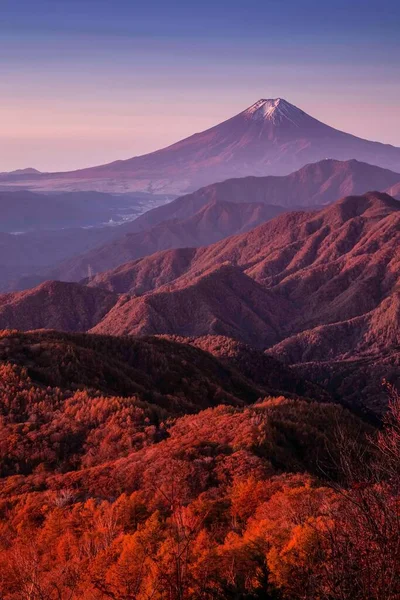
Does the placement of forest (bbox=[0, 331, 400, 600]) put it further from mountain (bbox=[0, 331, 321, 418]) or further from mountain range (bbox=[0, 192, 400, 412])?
mountain range (bbox=[0, 192, 400, 412])

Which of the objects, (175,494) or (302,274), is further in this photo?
(302,274)

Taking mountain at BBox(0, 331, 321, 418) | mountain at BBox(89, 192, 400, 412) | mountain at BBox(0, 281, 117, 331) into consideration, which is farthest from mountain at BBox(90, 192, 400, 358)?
mountain at BBox(0, 331, 321, 418)

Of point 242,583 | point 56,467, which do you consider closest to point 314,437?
point 56,467

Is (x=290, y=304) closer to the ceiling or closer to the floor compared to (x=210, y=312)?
closer to the floor

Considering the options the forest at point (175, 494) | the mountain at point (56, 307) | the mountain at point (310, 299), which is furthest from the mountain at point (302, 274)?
the forest at point (175, 494)

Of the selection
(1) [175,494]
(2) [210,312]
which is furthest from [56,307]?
(1) [175,494]

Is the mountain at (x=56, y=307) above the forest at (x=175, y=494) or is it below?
below

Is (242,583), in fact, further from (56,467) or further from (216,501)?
(56,467)

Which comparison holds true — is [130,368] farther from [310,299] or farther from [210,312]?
[310,299]

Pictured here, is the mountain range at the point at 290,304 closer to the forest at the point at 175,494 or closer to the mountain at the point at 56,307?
the mountain at the point at 56,307
